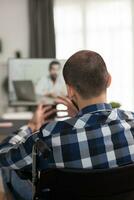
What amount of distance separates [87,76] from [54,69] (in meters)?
3.04

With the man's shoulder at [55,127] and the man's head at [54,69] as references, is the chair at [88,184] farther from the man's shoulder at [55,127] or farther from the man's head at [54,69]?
the man's head at [54,69]

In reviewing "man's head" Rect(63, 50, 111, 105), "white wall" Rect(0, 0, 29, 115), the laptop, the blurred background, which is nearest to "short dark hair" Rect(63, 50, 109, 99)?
A: "man's head" Rect(63, 50, 111, 105)

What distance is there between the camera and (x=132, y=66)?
468cm

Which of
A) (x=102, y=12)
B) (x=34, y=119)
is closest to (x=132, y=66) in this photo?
(x=102, y=12)

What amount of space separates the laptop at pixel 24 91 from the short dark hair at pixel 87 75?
3117 mm

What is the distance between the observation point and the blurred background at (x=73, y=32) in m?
4.59

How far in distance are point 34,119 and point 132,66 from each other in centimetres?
334

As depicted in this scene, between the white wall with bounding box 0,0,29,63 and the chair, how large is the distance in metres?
3.73

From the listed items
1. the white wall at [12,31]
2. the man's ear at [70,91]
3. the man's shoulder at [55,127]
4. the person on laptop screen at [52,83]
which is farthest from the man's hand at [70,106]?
the white wall at [12,31]

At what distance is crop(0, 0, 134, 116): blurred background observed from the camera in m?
4.59

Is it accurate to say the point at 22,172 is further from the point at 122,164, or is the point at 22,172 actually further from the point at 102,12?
the point at 102,12

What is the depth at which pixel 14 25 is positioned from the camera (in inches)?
187

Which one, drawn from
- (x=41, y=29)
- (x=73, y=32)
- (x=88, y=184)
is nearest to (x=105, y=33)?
(x=73, y=32)

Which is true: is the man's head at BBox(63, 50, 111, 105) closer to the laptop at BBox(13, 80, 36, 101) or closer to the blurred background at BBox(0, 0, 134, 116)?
the laptop at BBox(13, 80, 36, 101)
